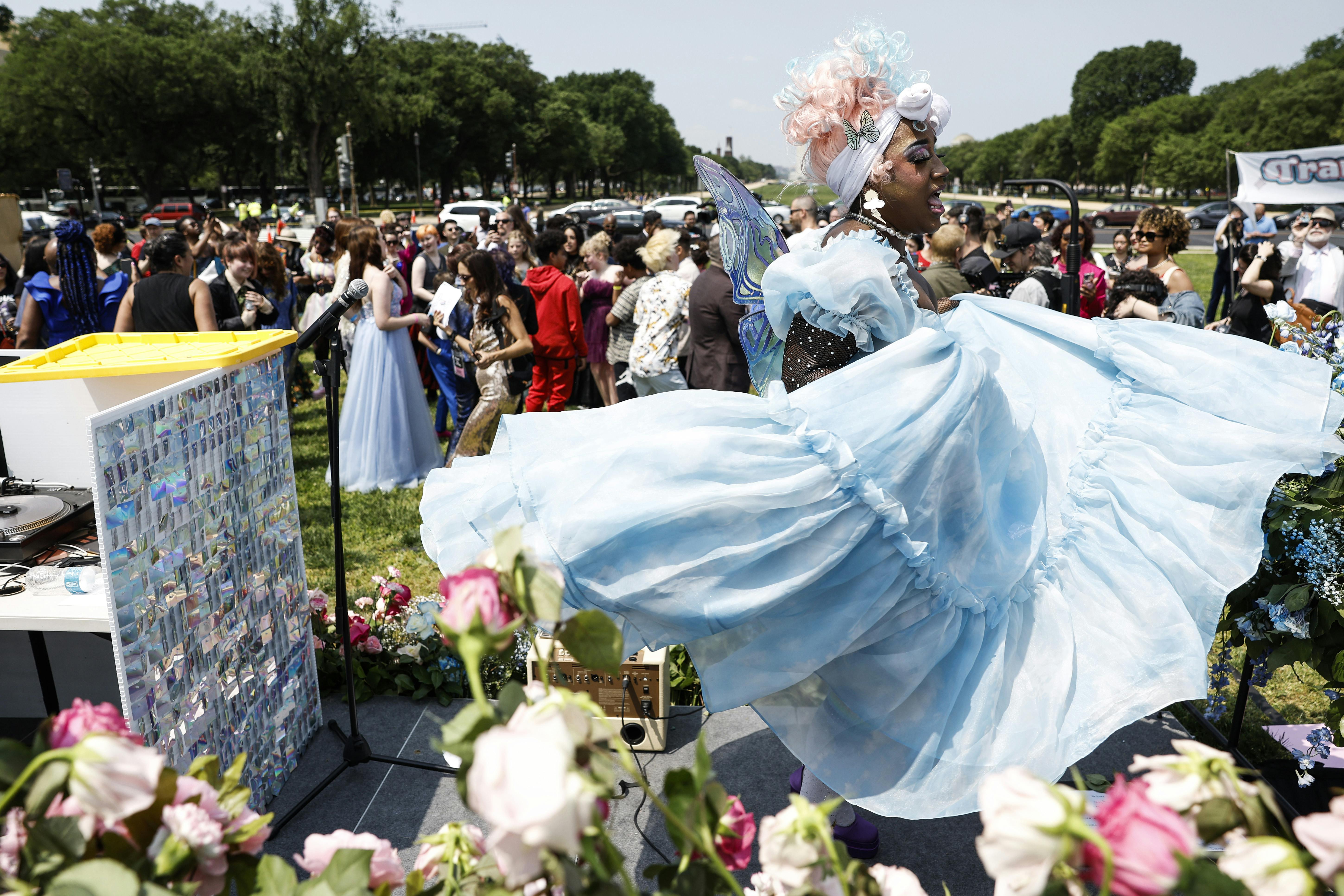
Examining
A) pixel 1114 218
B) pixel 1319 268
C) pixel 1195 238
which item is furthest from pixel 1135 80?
pixel 1319 268

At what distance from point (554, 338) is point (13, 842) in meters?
6.03

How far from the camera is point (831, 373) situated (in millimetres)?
2270

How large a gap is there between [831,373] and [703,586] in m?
0.68

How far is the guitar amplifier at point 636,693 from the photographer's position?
3232mm

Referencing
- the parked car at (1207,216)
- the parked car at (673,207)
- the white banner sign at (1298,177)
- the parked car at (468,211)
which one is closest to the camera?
the white banner sign at (1298,177)

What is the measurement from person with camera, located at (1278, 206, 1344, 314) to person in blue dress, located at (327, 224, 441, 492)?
7.81m

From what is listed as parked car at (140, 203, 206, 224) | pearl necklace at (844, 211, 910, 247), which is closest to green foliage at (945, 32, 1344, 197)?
pearl necklace at (844, 211, 910, 247)

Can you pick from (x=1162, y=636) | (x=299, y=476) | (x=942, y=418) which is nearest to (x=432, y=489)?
(x=942, y=418)

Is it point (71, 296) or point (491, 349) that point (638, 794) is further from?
point (71, 296)

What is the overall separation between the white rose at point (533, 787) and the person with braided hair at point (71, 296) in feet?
22.7

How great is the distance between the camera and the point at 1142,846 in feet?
2.05

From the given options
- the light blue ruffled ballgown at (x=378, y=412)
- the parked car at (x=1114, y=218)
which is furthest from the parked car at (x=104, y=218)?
the parked car at (x=1114, y=218)

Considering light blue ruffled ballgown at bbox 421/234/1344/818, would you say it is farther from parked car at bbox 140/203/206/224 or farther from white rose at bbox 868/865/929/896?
parked car at bbox 140/203/206/224

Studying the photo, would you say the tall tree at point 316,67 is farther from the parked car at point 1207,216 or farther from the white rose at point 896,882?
the white rose at point 896,882
